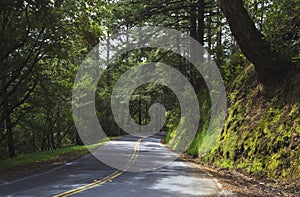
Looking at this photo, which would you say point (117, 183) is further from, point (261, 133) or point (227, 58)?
point (227, 58)

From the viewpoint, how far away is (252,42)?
11984 mm

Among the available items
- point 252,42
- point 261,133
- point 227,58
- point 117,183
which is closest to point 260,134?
point 261,133

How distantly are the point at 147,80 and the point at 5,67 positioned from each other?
13375 millimetres

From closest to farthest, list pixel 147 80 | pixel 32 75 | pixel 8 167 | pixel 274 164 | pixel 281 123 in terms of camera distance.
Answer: pixel 274 164 → pixel 281 123 → pixel 8 167 → pixel 32 75 → pixel 147 80

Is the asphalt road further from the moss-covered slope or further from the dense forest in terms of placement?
the dense forest

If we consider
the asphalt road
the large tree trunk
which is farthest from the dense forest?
the asphalt road

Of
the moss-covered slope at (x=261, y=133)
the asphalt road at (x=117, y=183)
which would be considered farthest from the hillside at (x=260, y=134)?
the asphalt road at (x=117, y=183)

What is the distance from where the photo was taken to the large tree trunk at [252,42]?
11.7 metres

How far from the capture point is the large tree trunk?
1173cm

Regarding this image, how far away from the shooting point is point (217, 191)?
9.15 m

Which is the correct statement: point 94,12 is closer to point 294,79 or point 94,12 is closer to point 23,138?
point 294,79

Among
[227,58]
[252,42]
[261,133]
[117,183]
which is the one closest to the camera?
[117,183]

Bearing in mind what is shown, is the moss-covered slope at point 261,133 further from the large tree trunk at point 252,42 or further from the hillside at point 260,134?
the large tree trunk at point 252,42

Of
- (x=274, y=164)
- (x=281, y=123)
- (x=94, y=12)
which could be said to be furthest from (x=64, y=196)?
(x=94, y=12)
